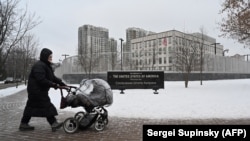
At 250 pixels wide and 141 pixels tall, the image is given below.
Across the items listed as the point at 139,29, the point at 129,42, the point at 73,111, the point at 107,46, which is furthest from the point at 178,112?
the point at 139,29

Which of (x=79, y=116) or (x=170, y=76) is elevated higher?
(x=170, y=76)

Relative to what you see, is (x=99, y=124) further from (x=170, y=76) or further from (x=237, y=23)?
(x=170, y=76)

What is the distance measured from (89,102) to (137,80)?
11.5 meters

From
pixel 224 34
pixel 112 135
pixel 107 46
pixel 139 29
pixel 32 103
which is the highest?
pixel 139 29

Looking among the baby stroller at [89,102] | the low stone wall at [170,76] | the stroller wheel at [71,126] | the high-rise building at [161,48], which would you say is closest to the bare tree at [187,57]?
the low stone wall at [170,76]

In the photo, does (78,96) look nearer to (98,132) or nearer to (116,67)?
(98,132)

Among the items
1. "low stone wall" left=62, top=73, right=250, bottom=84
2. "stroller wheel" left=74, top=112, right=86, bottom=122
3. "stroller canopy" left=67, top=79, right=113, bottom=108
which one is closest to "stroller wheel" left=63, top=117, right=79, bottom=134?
"stroller wheel" left=74, top=112, right=86, bottom=122

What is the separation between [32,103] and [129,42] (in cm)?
9060

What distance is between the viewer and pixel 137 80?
18.3 meters

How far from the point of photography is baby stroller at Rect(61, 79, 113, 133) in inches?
274

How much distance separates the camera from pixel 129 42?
97062 mm

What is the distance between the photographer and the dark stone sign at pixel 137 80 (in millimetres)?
18312

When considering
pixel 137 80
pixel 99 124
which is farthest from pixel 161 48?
pixel 99 124

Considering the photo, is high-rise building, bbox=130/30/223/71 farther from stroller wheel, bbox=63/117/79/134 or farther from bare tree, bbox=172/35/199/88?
stroller wheel, bbox=63/117/79/134
